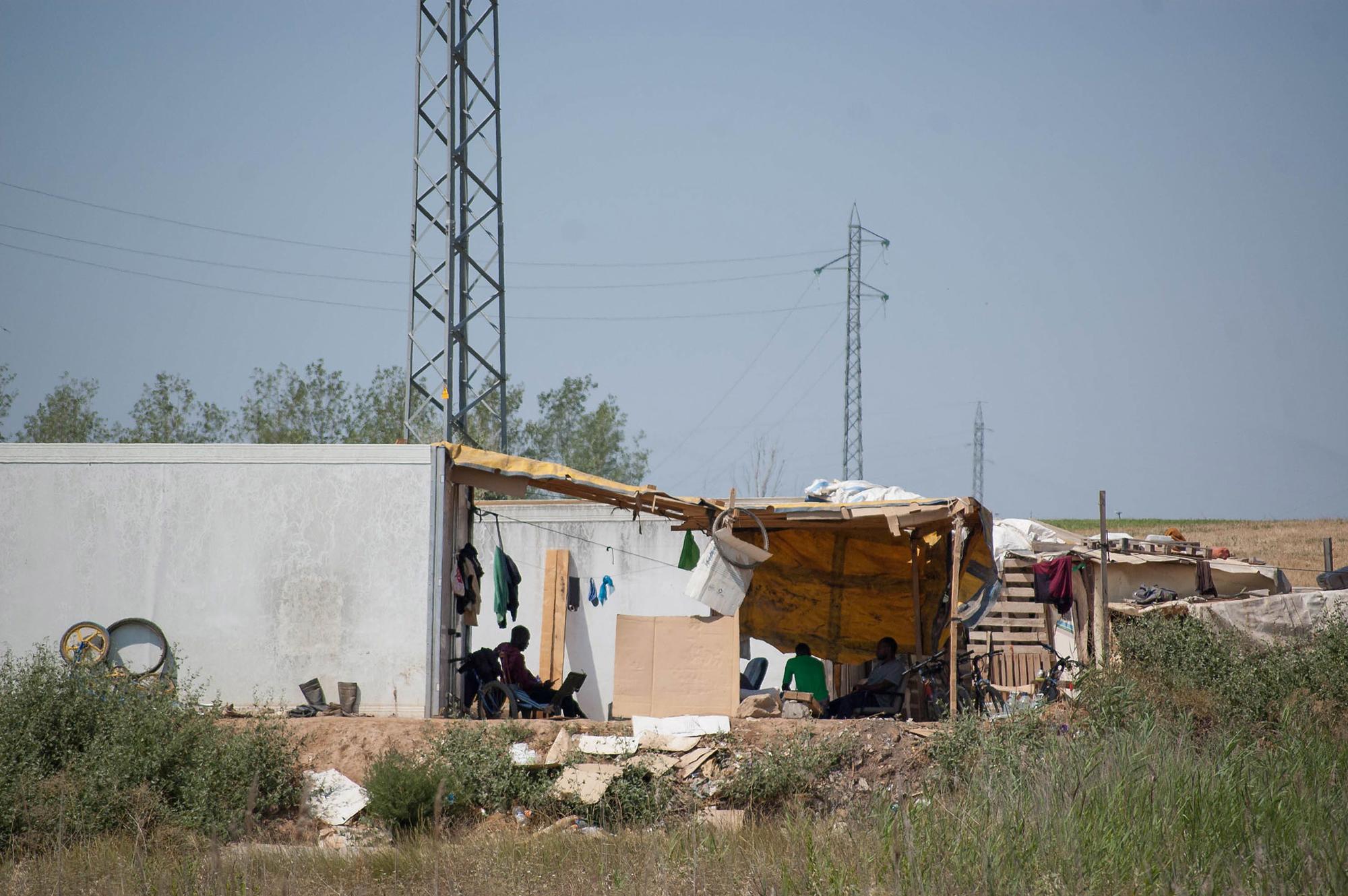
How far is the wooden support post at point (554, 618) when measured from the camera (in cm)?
1638

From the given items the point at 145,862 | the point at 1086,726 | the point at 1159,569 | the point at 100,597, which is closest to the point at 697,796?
the point at 1086,726

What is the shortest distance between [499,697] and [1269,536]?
34182 mm

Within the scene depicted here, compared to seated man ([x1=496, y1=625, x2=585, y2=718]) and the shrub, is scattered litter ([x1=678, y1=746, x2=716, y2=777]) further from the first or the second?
the shrub

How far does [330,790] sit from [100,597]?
4.09 m

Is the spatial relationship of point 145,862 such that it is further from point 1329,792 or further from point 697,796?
point 1329,792

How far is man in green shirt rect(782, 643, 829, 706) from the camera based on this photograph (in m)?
13.2

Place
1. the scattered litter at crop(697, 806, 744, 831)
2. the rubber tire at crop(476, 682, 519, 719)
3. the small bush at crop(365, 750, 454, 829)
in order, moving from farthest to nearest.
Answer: the rubber tire at crop(476, 682, 519, 719)
the small bush at crop(365, 750, 454, 829)
the scattered litter at crop(697, 806, 744, 831)

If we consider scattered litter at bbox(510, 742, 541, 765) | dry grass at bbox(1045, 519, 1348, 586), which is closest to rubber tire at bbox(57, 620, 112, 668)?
scattered litter at bbox(510, 742, 541, 765)

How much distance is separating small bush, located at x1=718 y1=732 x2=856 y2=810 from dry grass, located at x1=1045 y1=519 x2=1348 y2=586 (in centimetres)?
2055

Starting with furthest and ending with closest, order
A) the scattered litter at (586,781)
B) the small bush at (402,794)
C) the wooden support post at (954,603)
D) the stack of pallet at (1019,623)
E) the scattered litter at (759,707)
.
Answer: the stack of pallet at (1019,623) < the scattered litter at (759,707) < the wooden support post at (954,603) < the scattered litter at (586,781) < the small bush at (402,794)

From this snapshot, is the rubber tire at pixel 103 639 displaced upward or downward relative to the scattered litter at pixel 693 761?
upward

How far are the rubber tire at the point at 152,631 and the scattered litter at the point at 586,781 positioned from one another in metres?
5.03

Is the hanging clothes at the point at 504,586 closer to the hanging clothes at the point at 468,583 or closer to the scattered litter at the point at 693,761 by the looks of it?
the hanging clothes at the point at 468,583

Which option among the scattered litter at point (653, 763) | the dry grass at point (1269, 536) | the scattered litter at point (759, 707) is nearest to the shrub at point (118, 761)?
the scattered litter at point (653, 763)
